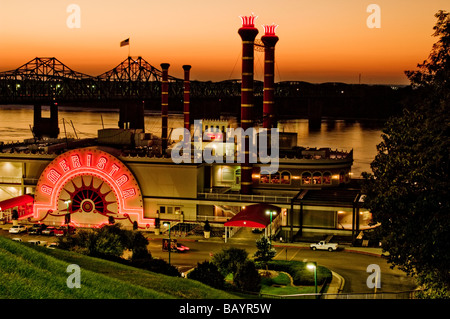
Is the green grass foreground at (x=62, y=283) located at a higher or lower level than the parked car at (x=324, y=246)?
higher

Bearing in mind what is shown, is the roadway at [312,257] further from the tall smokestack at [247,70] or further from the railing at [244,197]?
the tall smokestack at [247,70]

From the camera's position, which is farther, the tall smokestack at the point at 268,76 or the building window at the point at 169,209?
the tall smokestack at the point at 268,76

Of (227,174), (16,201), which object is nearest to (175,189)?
(227,174)

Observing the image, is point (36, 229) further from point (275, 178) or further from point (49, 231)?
point (275, 178)

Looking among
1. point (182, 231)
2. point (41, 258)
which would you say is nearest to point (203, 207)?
point (182, 231)

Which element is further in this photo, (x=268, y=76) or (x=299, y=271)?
(x=268, y=76)

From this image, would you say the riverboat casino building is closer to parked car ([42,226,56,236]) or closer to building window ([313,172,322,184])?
building window ([313,172,322,184])

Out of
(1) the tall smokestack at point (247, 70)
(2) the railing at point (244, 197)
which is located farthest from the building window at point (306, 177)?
(1) the tall smokestack at point (247, 70)
